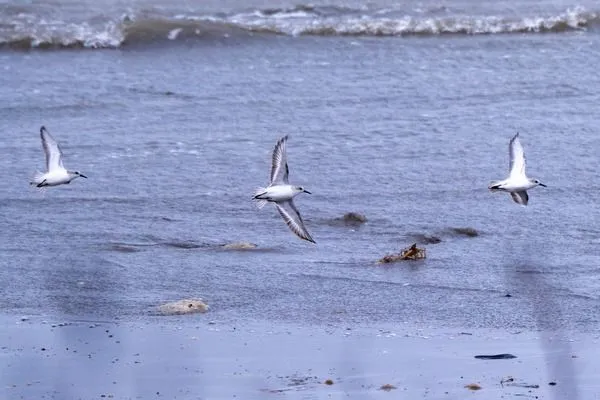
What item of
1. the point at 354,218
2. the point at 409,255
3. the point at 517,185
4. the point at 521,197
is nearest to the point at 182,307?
the point at 409,255

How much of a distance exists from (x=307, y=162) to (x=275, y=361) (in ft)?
20.7

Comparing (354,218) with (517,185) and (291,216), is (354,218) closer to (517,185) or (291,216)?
(291,216)

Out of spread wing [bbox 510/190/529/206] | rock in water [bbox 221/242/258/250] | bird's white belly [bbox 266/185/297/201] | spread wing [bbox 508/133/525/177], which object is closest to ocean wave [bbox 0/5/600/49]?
rock in water [bbox 221/242/258/250]

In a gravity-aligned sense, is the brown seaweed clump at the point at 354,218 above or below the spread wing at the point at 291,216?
below

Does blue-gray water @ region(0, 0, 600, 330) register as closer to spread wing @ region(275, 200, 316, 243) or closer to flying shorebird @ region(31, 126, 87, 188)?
spread wing @ region(275, 200, 316, 243)

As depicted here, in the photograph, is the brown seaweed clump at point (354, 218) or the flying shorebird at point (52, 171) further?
the brown seaweed clump at point (354, 218)

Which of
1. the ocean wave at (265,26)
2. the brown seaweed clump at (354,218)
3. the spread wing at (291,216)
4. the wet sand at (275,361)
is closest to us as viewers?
the wet sand at (275,361)

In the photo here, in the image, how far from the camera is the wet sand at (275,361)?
8.71 metres

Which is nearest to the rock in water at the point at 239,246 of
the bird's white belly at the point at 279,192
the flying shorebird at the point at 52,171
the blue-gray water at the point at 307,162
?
the blue-gray water at the point at 307,162

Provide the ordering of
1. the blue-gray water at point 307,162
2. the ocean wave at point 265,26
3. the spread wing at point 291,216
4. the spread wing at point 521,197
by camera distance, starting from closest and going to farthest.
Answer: the blue-gray water at point 307,162 < the spread wing at point 291,216 < the spread wing at point 521,197 < the ocean wave at point 265,26

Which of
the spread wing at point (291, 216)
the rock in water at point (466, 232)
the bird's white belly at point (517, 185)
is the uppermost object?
the bird's white belly at point (517, 185)

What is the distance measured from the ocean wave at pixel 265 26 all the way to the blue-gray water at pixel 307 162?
0.06 meters

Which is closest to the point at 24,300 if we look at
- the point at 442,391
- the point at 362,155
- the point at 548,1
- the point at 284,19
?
the point at 442,391

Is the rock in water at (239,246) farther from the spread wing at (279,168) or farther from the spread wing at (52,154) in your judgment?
the spread wing at (52,154)
